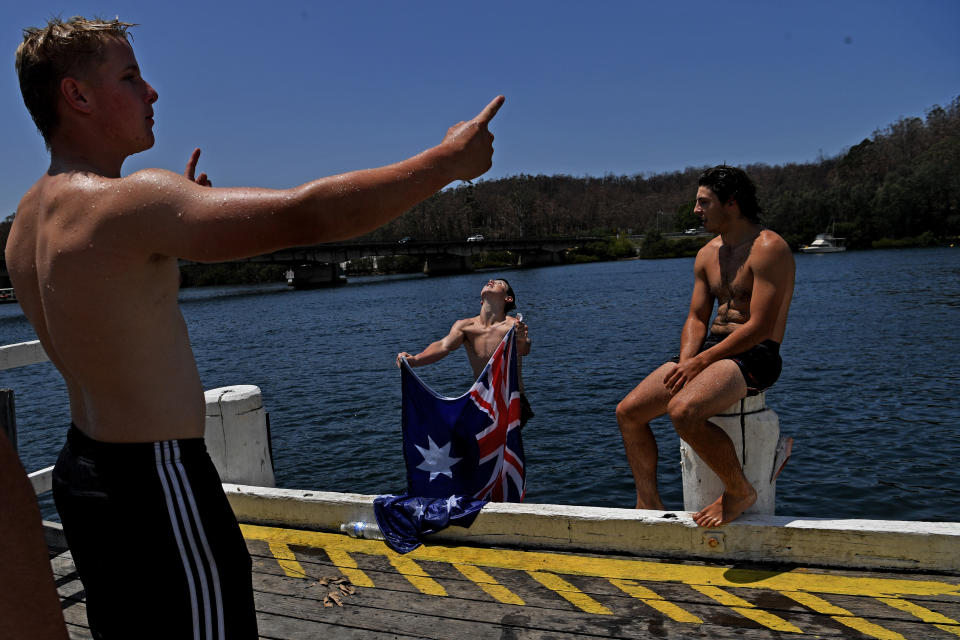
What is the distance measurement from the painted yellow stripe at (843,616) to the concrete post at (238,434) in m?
3.29

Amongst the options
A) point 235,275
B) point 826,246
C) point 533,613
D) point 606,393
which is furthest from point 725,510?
point 826,246

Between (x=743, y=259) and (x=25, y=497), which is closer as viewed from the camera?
(x=25, y=497)

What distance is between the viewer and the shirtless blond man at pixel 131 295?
→ 1.52 m

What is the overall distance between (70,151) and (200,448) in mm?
808

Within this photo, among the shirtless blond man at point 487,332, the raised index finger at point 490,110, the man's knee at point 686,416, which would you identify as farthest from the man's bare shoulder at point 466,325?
the raised index finger at point 490,110

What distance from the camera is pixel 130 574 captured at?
1.67m

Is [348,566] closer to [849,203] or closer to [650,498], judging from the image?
[650,498]

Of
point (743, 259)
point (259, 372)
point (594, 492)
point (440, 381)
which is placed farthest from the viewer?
point (259, 372)

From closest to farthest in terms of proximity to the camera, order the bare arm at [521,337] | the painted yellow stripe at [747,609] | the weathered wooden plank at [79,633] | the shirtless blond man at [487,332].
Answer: the painted yellow stripe at [747,609], the weathered wooden plank at [79,633], the bare arm at [521,337], the shirtless blond man at [487,332]

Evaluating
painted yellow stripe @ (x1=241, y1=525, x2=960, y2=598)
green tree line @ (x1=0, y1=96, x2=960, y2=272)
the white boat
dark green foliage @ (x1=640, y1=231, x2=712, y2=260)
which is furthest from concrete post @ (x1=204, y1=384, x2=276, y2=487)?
dark green foliage @ (x1=640, y1=231, x2=712, y2=260)

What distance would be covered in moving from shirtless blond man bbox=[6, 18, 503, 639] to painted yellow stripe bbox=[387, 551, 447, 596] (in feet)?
5.63

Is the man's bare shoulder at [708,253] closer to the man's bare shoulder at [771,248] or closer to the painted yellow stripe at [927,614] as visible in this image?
the man's bare shoulder at [771,248]

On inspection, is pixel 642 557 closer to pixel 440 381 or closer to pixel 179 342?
pixel 179 342

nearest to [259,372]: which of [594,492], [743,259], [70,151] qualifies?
[594,492]
